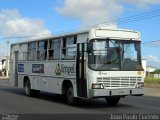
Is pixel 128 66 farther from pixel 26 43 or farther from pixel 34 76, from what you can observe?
pixel 26 43

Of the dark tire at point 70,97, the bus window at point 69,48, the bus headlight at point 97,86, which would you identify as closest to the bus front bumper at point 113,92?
the bus headlight at point 97,86

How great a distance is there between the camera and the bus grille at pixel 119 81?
17297mm

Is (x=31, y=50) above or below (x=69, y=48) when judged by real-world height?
above

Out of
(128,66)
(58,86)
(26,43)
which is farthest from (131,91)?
(26,43)

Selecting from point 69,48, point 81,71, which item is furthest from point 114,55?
point 69,48

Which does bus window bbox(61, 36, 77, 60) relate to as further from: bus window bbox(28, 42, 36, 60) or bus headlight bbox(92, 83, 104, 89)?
bus window bbox(28, 42, 36, 60)

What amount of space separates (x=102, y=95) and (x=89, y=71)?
1113 millimetres

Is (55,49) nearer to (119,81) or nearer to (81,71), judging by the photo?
(81,71)

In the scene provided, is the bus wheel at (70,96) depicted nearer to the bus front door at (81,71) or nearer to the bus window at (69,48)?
the bus front door at (81,71)

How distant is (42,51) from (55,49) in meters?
1.76

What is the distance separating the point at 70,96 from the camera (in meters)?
18.9

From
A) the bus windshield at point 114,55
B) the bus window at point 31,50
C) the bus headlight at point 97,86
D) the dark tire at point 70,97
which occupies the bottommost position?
the dark tire at point 70,97

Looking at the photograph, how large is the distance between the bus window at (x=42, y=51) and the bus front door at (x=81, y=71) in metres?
4.03

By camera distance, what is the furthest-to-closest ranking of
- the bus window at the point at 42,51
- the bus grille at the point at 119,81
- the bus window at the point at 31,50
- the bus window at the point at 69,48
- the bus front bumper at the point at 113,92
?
the bus window at the point at 31,50 < the bus window at the point at 42,51 < the bus window at the point at 69,48 < the bus grille at the point at 119,81 < the bus front bumper at the point at 113,92
